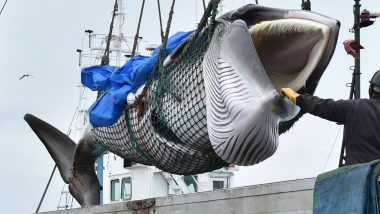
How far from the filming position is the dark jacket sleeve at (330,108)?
4051mm

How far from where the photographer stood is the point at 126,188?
15.9 metres

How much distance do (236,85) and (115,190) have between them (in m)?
11.5

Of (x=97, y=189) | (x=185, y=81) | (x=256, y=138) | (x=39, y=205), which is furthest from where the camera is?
(x=39, y=205)

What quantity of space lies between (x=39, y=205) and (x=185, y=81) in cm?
371

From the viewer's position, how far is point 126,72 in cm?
636

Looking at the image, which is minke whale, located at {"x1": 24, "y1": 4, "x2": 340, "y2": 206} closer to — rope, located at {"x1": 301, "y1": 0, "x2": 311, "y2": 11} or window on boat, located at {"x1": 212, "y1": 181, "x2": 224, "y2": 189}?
rope, located at {"x1": 301, "y1": 0, "x2": 311, "y2": 11}

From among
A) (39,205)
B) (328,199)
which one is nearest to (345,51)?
(328,199)

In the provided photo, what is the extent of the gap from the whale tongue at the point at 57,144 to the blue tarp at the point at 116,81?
1179 mm

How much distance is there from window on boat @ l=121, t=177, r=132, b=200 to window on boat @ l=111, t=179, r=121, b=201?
0.11m

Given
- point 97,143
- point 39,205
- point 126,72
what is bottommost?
point 39,205

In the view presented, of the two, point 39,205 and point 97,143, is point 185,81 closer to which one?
point 97,143

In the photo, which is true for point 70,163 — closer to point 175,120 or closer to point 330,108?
point 175,120

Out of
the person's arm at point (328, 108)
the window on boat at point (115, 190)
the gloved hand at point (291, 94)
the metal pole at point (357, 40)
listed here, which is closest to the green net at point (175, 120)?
the gloved hand at point (291, 94)

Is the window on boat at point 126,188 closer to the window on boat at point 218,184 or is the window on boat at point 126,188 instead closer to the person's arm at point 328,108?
the window on boat at point 218,184
